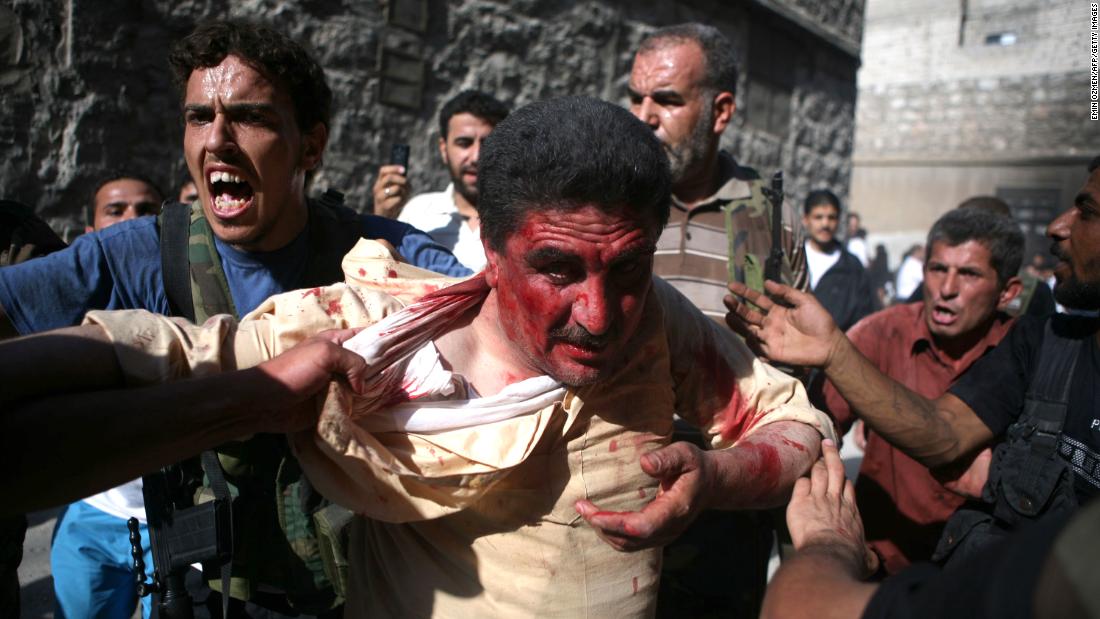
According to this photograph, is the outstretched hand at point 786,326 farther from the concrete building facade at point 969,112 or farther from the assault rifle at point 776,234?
the concrete building facade at point 969,112

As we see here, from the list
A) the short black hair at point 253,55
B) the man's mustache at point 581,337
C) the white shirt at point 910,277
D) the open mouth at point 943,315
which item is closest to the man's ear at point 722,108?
the open mouth at point 943,315

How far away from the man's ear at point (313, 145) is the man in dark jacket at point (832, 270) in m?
3.77

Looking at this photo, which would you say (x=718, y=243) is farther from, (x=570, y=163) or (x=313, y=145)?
(x=570, y=163)

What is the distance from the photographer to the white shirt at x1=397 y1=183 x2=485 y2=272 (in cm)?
362

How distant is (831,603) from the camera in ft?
3.78

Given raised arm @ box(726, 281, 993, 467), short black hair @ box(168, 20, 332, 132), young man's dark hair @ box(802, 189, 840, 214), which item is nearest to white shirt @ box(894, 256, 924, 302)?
young man's dark hair @ box(802, 189, 840, 214)

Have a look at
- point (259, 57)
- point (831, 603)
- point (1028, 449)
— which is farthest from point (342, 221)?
point (1028, 449)

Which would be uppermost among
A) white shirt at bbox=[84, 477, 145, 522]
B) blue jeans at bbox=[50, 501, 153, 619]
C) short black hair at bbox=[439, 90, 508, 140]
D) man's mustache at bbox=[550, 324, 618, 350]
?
short black hair at bbox=[439, 90, 508, 140]

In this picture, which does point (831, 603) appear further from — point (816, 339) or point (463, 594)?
point (816, 339)

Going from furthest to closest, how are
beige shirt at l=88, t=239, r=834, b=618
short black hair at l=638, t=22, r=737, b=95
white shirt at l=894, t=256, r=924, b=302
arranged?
1. white shirt at l=894, t=256, r=924, b=302
2. short black hair at l=638, t=22, r=737, b=95
3. beige shirt at l=88, t=239, r=834, b=618

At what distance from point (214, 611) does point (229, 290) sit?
96 centimetres

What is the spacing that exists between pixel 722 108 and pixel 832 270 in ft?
9.41

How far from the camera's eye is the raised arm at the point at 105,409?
109 centimetres

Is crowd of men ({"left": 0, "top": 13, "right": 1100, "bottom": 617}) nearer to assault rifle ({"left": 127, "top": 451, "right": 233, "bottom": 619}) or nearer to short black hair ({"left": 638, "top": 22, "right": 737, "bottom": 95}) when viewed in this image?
assault rifle ({"left": 127, "top": 451, "right": 233, "bottom": 619})
